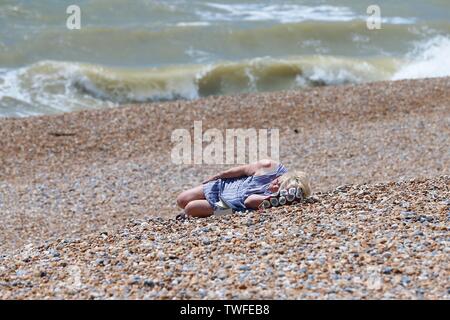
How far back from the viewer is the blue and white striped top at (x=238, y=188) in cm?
693

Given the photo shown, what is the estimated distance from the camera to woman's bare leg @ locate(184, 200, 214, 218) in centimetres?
700

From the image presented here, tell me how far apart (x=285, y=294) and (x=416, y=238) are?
116cm

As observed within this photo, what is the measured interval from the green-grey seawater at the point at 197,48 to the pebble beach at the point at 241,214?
8.42ft

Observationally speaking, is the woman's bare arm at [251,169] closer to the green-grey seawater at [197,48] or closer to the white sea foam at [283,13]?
the green-grey seawater at [197,48]

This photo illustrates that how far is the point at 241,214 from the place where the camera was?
664cm

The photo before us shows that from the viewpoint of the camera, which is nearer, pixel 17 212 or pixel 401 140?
pixel 17 212

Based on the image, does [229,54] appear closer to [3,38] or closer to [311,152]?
[3,38]

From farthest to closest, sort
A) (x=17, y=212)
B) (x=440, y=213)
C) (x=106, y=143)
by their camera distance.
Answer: (x=106, y=143) < (x=17, y=212) < (x=440, y=213)

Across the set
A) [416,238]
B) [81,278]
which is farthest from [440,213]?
[81,278]

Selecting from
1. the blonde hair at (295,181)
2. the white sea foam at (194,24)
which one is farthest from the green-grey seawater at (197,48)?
the blonde hair at (295,181)

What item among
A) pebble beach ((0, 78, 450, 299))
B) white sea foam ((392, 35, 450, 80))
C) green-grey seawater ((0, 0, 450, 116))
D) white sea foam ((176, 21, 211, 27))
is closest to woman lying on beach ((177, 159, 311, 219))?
pebble beach ((0, 78, 450, 299))

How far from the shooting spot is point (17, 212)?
9.31 m

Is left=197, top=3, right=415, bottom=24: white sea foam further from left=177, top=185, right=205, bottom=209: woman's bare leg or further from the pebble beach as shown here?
left=177, top=185, right=205, bottom=209: woman's bare leg
